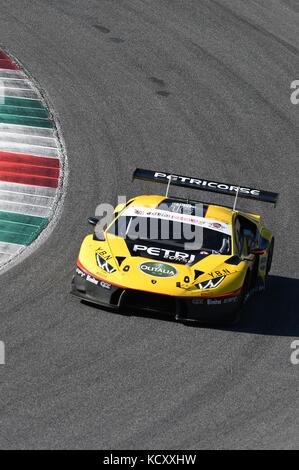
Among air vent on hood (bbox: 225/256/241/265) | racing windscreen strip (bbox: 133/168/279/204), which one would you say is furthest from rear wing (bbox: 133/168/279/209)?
air vent on hood (bbox: 225/256/241/265)

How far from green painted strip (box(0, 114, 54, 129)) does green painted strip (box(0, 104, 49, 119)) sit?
0.18m

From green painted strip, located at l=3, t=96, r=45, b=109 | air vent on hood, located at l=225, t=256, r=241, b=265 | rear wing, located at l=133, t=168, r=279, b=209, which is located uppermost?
green painted strip, located at l=3, t=96, r=45, b=109

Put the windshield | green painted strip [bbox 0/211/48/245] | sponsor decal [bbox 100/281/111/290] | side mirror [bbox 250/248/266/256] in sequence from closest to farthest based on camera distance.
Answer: sponsor decal [bbox 100/281/111/290], the windshield, side mirror [bbox 250/248/266/256], green painted strip [bbox 0/211/48/245]

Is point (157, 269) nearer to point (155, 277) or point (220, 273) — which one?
point (155, 277)

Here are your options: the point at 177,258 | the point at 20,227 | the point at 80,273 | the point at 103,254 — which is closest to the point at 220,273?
the point at 177,258

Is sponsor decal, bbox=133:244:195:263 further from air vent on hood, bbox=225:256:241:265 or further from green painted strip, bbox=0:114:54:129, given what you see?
green painted strip, bbox=0:114:54:129

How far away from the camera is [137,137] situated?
78.4 feet

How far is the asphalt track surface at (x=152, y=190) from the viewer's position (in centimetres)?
1338

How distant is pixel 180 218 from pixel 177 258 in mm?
1135

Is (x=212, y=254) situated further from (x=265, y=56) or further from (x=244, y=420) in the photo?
(x=265, y=56)

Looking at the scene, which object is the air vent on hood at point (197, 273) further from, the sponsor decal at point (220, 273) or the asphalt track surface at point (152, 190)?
the asphalt track surface at point (152, 190)

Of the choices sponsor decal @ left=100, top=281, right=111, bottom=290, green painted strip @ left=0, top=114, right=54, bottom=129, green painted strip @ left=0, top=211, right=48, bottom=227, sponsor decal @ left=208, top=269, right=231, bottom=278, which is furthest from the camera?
green painted strip @ left=0, top=114, right=54, bottom=129

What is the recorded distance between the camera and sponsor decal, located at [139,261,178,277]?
15.8 m

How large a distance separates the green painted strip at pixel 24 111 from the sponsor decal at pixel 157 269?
352 inches
